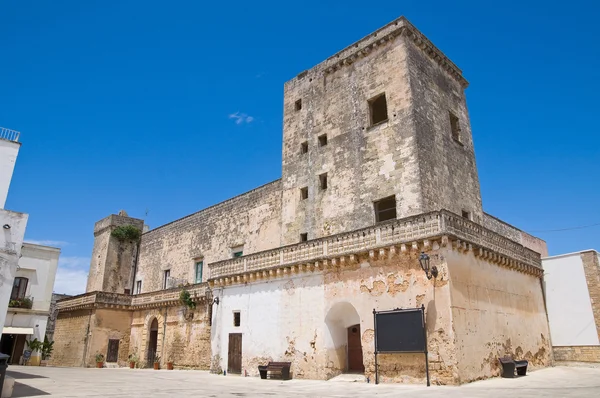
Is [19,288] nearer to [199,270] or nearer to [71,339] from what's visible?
[71,339]

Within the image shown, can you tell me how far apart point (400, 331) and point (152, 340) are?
19572 mm

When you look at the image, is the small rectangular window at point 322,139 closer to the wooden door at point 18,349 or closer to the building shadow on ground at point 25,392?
the building shadow on ground at point 25,392

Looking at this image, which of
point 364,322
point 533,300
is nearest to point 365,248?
point 364,322

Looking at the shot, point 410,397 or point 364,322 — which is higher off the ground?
point 364,322

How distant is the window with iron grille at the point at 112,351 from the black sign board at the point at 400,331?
69.4ft

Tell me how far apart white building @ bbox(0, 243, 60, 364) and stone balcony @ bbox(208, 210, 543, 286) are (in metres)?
13.6

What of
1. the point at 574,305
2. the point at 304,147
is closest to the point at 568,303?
the point at 574,305

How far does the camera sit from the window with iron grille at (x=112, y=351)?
28.5 meters

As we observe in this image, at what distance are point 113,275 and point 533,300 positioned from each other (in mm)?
29229

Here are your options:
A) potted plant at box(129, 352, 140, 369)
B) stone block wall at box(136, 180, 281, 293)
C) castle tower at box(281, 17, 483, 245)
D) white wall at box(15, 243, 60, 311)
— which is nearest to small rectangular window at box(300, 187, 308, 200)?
castle tower at box(281, 17, 483, 245)

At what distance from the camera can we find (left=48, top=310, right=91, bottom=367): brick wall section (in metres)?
28.8

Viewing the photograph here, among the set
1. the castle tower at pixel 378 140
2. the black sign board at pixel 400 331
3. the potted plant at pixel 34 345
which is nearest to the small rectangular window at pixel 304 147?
the castle tower at pixel 378 140

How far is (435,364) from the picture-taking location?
42.9ft

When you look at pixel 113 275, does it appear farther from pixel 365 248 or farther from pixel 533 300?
pixel 533 300
